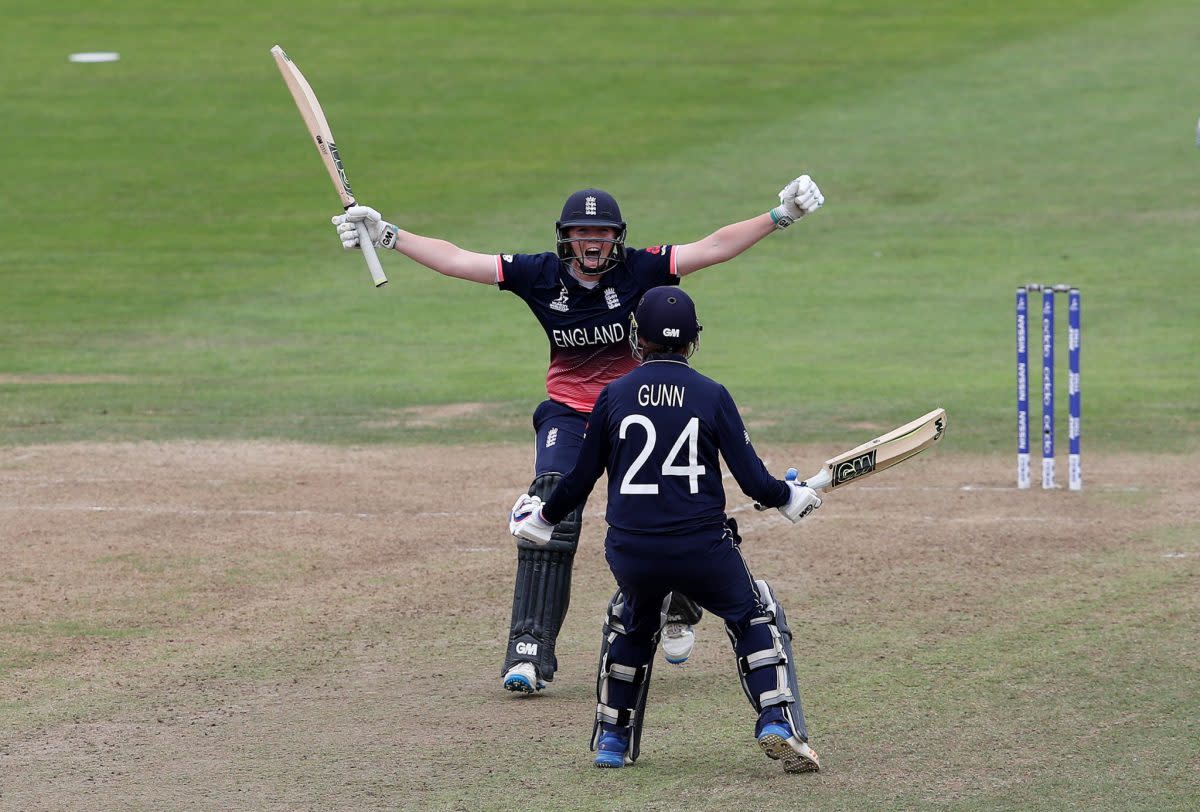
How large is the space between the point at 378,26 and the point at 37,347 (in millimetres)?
18247

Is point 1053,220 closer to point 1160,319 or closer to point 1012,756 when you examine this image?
point 1160,319

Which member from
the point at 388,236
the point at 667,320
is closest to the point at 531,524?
the point at 667,320

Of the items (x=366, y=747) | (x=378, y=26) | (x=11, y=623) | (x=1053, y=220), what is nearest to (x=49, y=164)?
(x=378, y=26)

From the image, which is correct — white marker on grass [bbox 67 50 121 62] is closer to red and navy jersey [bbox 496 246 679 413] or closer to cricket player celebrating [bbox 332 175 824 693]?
cricket player celebrating [bbox 332 175 824 693]

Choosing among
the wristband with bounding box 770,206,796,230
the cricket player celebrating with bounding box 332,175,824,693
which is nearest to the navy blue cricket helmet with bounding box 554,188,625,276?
the cricket player celebrating with bounding box 332,175,824,693

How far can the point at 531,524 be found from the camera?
729cm

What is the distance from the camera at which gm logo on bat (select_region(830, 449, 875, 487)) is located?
24.8 feet

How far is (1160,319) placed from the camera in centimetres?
2053

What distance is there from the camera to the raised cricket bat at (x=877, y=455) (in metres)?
7.54

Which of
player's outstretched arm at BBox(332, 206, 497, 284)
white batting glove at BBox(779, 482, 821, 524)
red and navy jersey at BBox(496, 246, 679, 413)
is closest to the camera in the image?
white batting glove at BBox(779, 482, 821, 524)

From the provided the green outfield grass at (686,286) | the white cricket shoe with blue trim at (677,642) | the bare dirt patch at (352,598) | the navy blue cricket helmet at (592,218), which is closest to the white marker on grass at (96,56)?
the green outfield grass at (686,286)

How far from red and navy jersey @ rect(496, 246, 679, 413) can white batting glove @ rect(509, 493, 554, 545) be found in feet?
4.99

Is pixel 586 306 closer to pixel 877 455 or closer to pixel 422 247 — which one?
pixel 422 247

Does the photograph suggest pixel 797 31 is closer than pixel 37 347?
No
